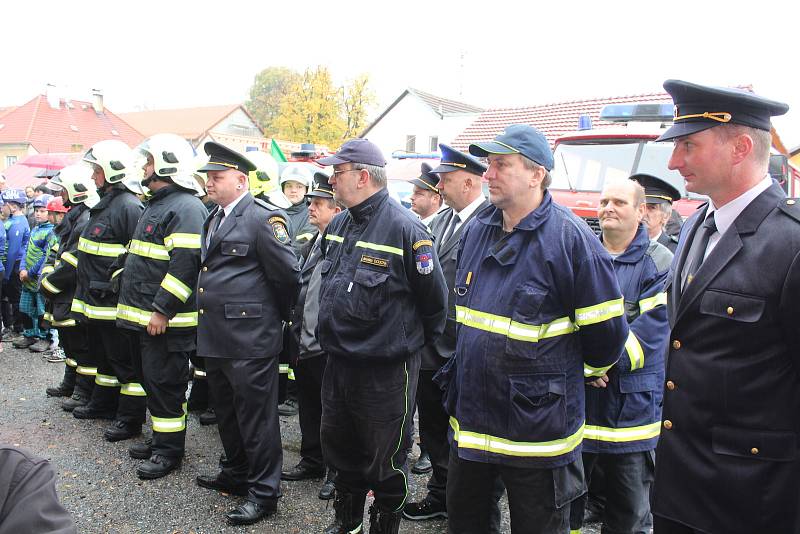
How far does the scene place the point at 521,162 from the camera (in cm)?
289

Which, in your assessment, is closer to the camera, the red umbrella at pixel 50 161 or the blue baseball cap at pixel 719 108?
the blue baseball cap at pixel 719 108

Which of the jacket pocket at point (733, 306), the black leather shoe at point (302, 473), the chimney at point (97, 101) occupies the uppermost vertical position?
the chimney at point (97, 101)

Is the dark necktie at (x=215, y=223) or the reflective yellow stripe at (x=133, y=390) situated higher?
the dark necktie at (x=215, y=223)

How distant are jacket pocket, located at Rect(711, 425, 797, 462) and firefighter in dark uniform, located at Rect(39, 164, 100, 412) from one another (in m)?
5.82

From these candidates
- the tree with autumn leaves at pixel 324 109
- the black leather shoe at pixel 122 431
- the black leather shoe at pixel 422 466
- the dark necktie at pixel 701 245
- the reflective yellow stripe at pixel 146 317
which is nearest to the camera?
the dark necktie at pixel 701 245

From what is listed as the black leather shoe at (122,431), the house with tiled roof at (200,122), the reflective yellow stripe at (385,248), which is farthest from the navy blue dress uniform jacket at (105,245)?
the house with tiled roof at (200,122)

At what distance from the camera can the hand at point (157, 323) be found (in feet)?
15.1

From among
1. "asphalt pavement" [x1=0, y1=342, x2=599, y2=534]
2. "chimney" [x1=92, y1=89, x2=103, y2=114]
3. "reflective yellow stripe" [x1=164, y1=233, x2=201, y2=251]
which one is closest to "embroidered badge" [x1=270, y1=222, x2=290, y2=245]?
"reflective yellow stripe" [x1=164, y1=233, x2=201, y2=251]

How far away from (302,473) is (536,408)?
280 centimetres

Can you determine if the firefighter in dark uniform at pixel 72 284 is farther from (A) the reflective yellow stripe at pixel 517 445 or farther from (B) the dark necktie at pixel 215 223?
(A) the reflective yellow stripe at pixel 517 445

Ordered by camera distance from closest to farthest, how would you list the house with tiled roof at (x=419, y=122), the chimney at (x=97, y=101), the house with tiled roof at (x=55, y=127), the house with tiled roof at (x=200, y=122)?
the house with tiled roof at (x=419, y=122) → the house with tiled roof at (x=55, y=127) → the chimney at (x=97, y=101) → the house with tiled roof at (x=200, y=122)

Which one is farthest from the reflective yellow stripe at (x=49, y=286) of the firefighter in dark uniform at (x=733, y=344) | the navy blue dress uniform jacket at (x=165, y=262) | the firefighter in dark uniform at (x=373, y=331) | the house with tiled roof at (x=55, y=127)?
the house with tiled roof at (x=55, y=127)

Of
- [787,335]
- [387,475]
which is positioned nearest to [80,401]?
[387,475]

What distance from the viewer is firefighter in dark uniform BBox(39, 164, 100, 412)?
6.21m
